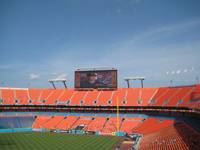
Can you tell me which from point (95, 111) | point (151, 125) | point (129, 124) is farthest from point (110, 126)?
point (151, 125)

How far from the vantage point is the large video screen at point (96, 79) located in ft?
220

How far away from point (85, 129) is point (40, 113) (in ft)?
52.6

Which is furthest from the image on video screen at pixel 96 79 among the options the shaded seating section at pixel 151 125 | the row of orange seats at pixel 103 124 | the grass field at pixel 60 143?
the grass field at pixel 60 143

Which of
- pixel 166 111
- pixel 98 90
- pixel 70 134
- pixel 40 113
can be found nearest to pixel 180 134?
pixel 166 111

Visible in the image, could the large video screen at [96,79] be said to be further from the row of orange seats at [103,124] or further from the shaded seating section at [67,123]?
the shaded seating section at [67,123]

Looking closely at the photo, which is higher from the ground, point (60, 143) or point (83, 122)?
point (83, 122)

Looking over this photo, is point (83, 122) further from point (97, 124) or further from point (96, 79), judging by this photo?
point (96, 79)

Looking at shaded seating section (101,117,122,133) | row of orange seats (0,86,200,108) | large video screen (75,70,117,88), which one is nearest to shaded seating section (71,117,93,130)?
row of orange seats (0,86,200,108)

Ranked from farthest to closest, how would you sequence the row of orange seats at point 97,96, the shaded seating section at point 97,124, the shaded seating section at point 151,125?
1. the row of orange seats at point 97,96
2. the shaded seating section at point 97,124
3. the shaded seating section at point 151,125

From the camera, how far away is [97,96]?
230ft

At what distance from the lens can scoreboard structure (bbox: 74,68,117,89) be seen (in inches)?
2643

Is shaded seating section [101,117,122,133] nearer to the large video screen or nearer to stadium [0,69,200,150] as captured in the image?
stadium [0,69,200,150]

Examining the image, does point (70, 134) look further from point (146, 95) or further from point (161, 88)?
point (161, 88)

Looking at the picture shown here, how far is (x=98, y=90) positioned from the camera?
7275cm
